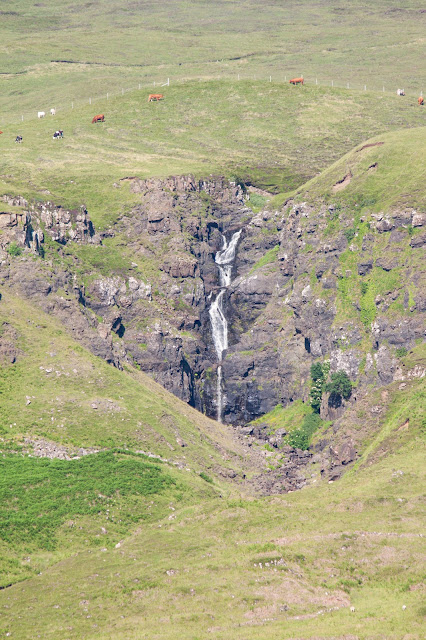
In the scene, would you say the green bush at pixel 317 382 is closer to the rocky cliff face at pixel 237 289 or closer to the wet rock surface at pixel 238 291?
the rocky cliff face at pixel 237 289

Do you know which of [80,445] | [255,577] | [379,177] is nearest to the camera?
[255,577]

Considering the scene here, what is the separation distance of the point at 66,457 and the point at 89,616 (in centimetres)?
3671

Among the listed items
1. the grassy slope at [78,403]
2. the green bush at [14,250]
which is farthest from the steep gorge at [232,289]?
the grassy slope at [78,403]

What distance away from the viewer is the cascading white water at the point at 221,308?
153625 millimetres

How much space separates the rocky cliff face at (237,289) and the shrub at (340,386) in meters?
1.79

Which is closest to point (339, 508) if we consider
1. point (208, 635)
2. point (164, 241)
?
point (208, 635)

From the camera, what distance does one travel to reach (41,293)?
5241 inches

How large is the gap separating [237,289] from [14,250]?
38932mm

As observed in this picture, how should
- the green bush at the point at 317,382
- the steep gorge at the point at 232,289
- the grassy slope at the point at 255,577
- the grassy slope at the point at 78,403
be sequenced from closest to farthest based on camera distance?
the grassy slope at the point at 255,577 → the grassy slope at the point at 78,403 → the steep gorge at the point at 232,289 → the green bush at the point at 317,382

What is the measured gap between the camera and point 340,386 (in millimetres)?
134875

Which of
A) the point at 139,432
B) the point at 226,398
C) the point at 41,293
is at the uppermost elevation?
the point at 41,293

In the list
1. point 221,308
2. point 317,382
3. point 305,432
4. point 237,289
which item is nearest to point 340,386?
point 317,382

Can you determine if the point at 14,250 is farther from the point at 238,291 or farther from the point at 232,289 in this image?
the point at 238,291

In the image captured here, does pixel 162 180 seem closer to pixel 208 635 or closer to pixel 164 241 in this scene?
pixel 164 241
